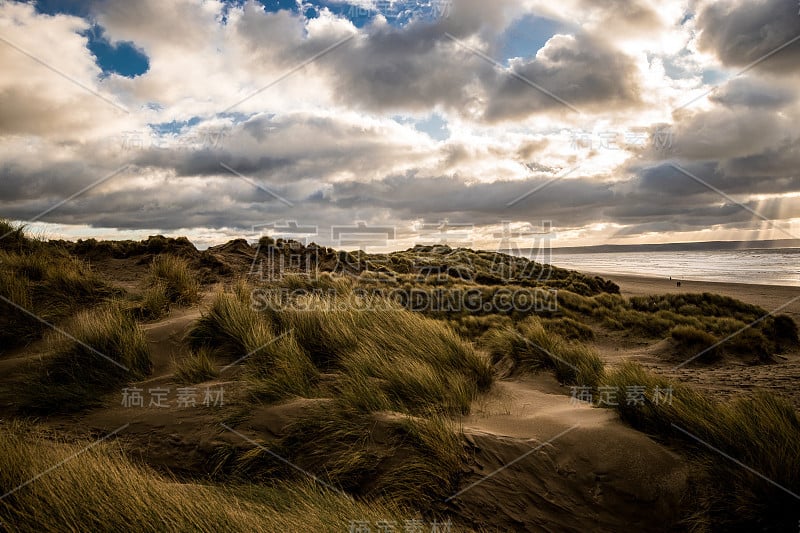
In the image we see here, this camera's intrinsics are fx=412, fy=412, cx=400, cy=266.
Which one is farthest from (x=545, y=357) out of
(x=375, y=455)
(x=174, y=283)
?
(x=174, y=283)

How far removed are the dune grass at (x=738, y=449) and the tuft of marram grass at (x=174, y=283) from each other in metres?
7.41

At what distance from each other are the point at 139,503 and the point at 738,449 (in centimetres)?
395

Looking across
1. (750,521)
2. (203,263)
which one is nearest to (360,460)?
(750,521)

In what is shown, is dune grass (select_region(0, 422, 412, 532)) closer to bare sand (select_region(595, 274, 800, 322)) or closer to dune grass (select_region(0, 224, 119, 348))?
dune grass (select_region(0, 224, 119, 348))

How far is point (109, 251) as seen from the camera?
1197cm

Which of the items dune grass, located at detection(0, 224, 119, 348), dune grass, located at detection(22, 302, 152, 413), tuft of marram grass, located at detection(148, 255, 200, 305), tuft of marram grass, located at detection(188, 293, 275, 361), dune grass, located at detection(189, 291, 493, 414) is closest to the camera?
dune grass, located at detection(189, 291, 493, 414)

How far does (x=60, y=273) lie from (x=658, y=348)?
12.3 meters

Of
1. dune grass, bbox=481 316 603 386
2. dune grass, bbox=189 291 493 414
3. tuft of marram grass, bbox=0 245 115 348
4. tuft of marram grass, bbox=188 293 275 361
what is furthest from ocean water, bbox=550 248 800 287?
tuft of marram grass, bbox=0 245 115 348

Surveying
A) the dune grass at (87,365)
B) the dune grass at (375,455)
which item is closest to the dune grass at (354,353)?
the dune grass at (375,455)

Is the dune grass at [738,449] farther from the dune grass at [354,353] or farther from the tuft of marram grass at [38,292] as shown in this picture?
the tuft of marram grass at [38,292]

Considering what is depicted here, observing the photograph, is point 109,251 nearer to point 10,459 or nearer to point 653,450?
point 10,459

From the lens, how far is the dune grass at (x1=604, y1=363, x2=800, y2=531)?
2666mm

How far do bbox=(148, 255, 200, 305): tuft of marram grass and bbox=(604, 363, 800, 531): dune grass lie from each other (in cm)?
741

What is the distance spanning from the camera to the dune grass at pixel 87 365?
4.08 meters
